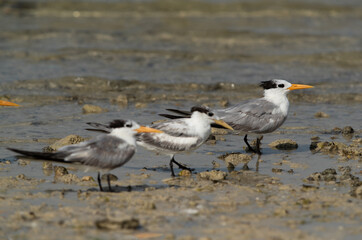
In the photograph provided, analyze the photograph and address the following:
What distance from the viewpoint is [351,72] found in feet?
52.7

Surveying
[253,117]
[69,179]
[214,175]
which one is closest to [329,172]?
[214,175]

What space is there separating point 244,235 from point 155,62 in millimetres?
11634

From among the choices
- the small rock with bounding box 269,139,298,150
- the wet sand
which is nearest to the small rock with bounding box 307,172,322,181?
the wet sand

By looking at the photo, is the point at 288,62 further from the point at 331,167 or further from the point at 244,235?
the point at 244,235

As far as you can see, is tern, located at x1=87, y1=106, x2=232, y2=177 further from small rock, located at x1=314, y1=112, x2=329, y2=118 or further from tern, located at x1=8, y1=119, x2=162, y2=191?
small rock, located at x1=314, y1=112, x2=329, y2=118

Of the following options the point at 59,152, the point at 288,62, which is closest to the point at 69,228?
the point at 59,152

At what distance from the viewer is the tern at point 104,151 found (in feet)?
21.7

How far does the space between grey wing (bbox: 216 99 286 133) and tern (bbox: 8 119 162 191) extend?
236 centimetres

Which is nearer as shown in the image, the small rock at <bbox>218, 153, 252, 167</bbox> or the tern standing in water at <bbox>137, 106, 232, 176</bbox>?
the tern standing in water at <bbox>137, 106, 232, 176</bbox>

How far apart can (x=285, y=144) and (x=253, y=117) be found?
61cm

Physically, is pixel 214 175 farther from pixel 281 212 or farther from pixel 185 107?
pixel 185 107

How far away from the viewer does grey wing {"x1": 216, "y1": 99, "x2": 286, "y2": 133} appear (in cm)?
914

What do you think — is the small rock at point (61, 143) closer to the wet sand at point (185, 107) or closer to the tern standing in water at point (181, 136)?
the wet sand at point (185, 107)

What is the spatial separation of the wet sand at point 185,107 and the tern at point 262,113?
0.35 meters
